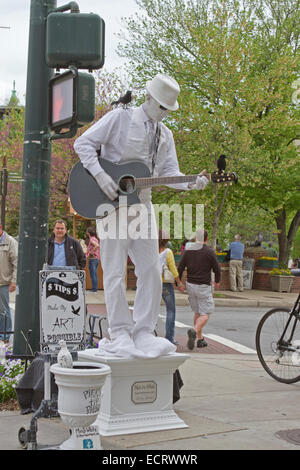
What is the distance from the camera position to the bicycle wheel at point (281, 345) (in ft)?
23.3

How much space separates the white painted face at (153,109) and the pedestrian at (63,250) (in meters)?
4.67

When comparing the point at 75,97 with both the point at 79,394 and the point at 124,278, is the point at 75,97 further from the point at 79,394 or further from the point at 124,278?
the point at 79,394

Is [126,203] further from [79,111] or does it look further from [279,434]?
[279,434]

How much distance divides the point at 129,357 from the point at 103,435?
57 centimetres

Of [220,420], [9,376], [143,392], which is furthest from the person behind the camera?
[9,376]

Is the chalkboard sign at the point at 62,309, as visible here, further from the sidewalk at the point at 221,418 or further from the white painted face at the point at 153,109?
the white painted face at the point at 153,109

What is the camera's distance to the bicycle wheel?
7094 mm

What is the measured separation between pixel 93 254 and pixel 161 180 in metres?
14.4

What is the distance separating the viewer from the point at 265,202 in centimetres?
2592

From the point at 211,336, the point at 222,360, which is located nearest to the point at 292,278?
the point at 211,336

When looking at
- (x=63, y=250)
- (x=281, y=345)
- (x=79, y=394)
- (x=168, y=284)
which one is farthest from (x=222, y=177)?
(x=168, y=284)

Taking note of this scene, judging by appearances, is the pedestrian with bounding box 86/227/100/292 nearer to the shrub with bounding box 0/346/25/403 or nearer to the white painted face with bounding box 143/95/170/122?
the shrub with bounding box 0/346/25/403

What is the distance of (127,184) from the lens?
16.6 ft

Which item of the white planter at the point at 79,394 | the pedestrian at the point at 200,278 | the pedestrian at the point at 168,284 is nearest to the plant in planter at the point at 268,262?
the pedestrian at the point at 200,278
